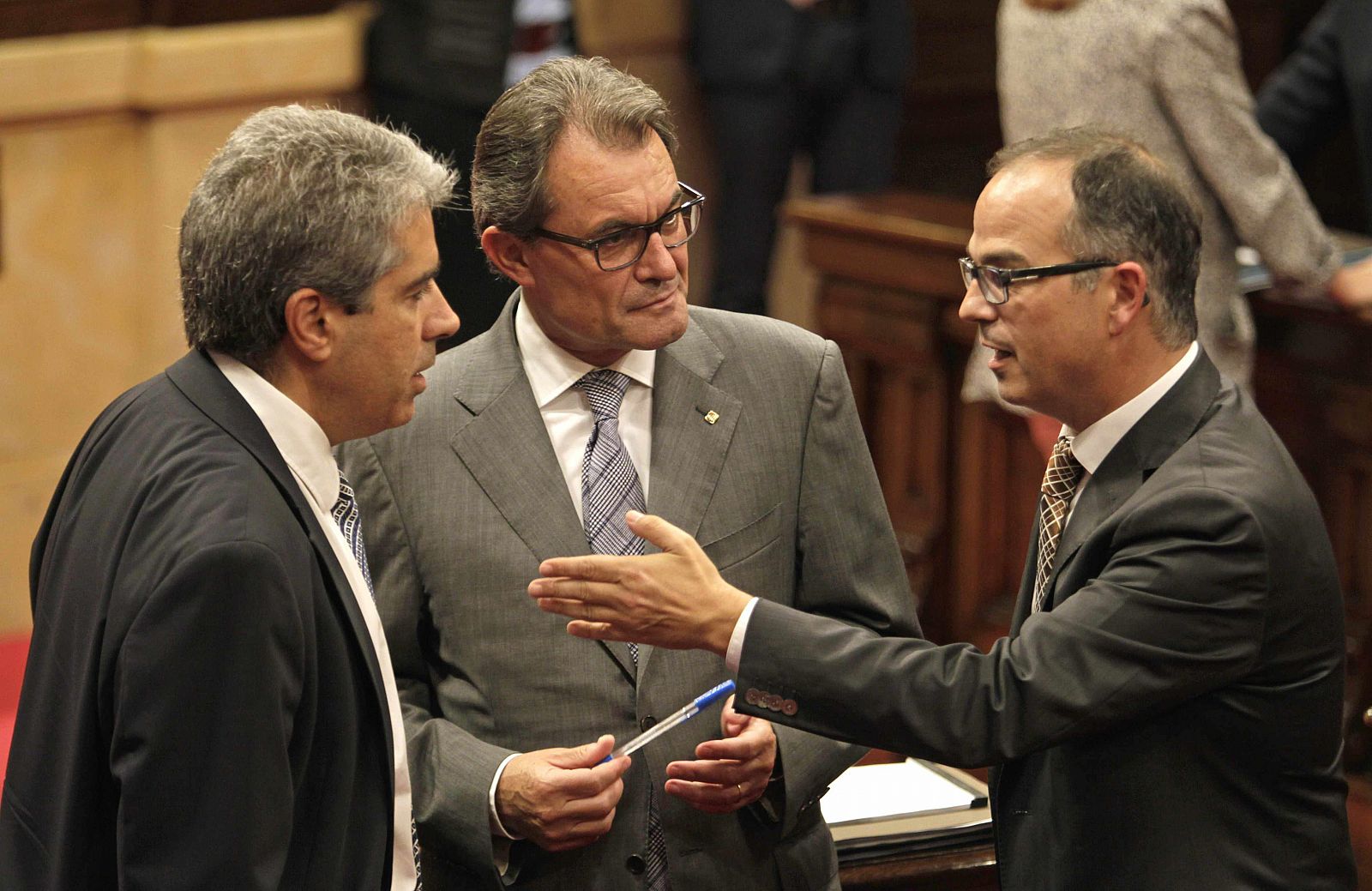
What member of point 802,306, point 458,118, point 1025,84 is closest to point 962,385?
point 1025,84

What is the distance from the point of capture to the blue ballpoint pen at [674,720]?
7.10 ft

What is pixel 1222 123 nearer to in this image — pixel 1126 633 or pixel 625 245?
pixel 625 245

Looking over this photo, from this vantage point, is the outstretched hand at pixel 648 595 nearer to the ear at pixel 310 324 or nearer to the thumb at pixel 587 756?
the thumb at pixel 587 756

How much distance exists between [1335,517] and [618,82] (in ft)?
8.16

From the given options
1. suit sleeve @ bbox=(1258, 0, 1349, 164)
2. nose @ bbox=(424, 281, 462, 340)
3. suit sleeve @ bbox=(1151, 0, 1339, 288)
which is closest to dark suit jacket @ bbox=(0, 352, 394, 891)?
nose @ bbox=(424, 281, 462, 340)

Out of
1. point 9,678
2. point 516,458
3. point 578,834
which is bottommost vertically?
point 9,678

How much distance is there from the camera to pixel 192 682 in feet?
5.38

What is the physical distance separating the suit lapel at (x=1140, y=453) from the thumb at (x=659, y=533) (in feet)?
1.51

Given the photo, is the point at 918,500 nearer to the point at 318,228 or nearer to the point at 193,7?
the point at 193,7

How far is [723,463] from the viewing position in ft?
7.55

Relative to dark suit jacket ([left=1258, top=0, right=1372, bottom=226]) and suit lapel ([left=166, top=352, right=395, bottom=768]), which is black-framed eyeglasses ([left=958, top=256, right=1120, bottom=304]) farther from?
dark suit jacket ([left=1258, top=0, right=1372, bottom=226])

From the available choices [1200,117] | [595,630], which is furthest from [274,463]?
[1200,117]

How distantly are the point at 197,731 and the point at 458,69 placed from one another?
343 cm

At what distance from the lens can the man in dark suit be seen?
197 cm
